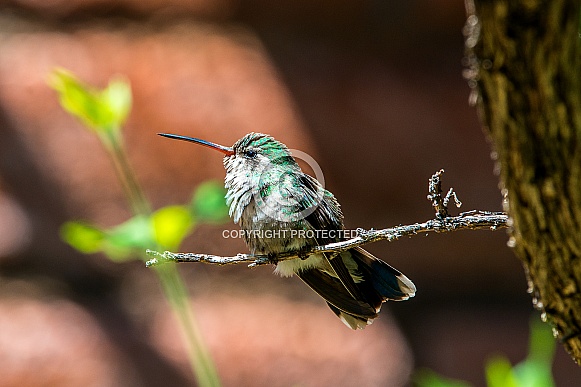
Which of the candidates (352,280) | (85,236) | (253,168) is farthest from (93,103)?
(352,280)

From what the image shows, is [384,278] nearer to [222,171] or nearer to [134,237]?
[134,237]

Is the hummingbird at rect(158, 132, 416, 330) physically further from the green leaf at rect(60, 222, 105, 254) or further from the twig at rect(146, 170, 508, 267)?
the twig at rect(146, 170, 508, 267)

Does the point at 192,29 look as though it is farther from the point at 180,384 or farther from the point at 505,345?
the point at 505,345

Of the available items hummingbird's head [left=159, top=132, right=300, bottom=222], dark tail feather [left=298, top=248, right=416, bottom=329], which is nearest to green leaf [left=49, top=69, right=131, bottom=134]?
hummingbird's head [left=159, top=132, right=300, bottom=222]

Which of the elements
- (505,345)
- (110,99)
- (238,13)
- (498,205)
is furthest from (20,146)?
(505,345)

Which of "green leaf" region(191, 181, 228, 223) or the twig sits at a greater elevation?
"green leaf" region(191, 181, 228, 223)

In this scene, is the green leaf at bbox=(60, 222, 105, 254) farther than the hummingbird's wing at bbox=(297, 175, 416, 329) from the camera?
No
